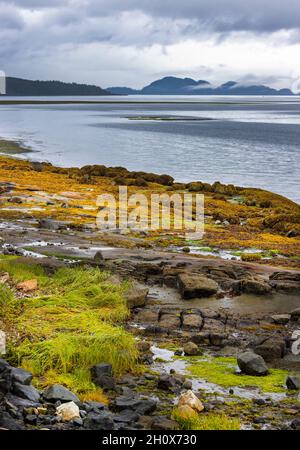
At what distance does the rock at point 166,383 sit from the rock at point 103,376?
2.84 ft

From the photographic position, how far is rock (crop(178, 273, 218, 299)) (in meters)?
17.8

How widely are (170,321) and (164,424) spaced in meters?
6.04

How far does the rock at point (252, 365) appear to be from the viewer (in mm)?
12422

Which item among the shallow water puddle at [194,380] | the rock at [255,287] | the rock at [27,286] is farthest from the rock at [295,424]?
the rock at [255,287]

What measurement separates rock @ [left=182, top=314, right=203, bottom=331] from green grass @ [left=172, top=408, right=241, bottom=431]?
203 inches

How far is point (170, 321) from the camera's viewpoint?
15.5 m

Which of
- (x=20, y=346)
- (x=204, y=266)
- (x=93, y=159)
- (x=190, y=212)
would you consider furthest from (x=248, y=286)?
(x=93, y=159)

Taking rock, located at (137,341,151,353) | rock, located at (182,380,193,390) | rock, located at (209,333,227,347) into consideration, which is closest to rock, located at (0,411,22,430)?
rock, located at (182,380,193,390)

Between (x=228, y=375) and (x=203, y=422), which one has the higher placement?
(x=203, y=422)

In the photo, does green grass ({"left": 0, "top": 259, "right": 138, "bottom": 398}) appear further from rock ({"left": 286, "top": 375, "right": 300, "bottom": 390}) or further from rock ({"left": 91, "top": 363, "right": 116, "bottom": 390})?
rock ({"left": 286, "top": 375, "right": 300, "bottom": 390})

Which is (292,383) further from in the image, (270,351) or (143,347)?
(143,347)

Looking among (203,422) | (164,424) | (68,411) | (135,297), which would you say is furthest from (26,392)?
(135,297)

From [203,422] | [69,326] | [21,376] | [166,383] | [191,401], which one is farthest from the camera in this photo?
[69,326]
